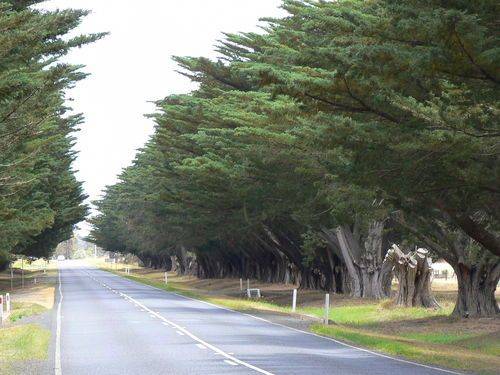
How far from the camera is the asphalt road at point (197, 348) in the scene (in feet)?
60.5

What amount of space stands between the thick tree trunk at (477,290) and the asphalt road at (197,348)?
6772mm

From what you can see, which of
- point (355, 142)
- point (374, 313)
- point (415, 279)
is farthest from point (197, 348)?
point (415, 279)

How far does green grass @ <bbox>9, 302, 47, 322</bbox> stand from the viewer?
36.2 m

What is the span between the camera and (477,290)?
3434 cm

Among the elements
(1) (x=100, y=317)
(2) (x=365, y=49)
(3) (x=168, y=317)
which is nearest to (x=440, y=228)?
(3) (x=168, y=317)

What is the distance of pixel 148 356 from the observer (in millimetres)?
20656

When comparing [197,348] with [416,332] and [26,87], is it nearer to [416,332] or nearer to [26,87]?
[26,87]

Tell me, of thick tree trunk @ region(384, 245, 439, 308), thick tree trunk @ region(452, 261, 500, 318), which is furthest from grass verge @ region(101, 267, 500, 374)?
thick tree trunk @ region(452, 261, 500, 318)

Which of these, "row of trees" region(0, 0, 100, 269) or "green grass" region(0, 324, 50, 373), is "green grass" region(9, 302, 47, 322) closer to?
"row of trees" region(0, 0, 100, 269)

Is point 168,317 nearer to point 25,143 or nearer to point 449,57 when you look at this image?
point 25,143

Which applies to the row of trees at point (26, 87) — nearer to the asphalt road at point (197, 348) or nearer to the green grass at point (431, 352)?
the asphalt road at point (197, 348)

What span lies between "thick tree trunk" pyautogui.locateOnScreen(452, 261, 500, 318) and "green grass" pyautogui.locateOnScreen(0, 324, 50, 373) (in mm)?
14153

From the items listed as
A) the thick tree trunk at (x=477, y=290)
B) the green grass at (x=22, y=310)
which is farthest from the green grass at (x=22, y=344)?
the thick tree trunk at (x=477, y=290)

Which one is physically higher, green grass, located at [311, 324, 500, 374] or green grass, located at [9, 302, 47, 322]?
green grass, located at [9, 302, 47, 322]
